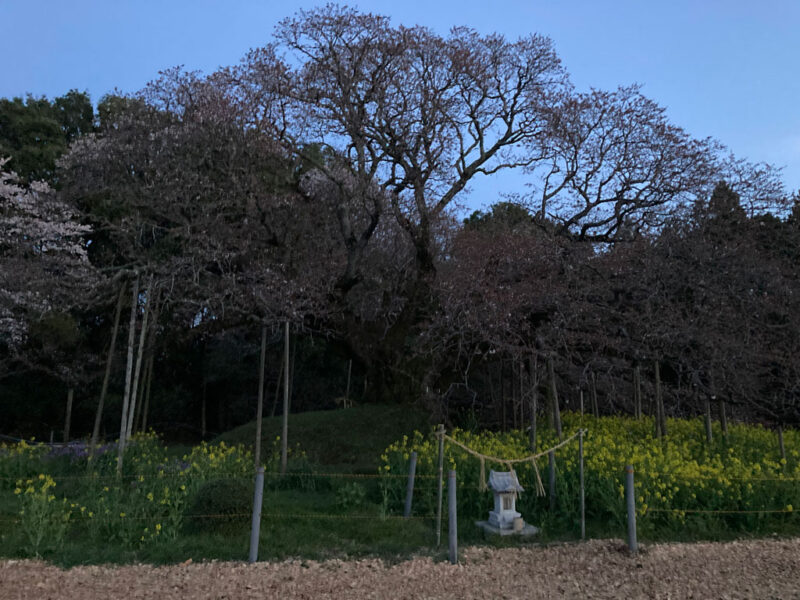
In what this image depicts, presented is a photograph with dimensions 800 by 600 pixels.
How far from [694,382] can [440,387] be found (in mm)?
5132

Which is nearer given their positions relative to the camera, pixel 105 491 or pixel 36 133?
pixel 105 491

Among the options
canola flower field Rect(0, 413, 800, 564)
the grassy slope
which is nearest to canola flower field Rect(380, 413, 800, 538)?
canola flower field Rect(0, 413, 800, 564)

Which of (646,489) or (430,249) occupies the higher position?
(430,249)

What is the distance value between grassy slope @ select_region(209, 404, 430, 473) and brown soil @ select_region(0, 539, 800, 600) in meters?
5.36

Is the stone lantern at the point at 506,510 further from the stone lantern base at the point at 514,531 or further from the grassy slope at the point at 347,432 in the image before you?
the grassy slope at the point at 347,432

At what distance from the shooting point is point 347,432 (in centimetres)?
1300

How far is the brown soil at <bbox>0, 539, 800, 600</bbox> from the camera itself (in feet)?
17.1

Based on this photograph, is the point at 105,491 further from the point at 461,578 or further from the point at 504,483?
the point at 504,483

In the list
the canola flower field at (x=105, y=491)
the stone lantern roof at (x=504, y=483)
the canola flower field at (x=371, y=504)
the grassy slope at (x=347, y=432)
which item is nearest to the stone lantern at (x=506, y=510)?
the stone lantern roof at (x=504, y=483)

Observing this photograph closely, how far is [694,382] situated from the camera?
10.2m

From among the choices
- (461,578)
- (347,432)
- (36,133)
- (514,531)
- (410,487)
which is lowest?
(461,578)

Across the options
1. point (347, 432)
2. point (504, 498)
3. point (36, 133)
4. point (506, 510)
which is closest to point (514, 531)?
point (506, 510)

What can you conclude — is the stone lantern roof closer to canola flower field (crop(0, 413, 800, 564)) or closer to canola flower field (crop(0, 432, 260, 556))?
canola flower field (crop(0, 413, 800, 564))

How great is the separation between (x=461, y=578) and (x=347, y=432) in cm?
757
